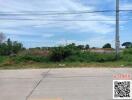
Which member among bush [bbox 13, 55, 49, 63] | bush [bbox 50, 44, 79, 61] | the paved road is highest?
bush [bbox 50, 44, 79, 61]

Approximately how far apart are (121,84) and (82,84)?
4.93 meters

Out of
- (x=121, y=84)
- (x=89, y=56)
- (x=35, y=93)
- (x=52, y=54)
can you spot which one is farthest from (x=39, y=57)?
(x=121, y=84)

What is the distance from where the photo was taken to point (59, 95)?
35.7 ft

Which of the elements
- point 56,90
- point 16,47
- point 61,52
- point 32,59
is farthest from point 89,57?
point 56,90

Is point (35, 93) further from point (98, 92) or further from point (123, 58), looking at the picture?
point (123, 58)

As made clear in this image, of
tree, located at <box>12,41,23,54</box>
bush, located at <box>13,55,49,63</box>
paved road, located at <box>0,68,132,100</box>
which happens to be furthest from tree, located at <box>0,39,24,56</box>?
paved road, located at <box>0,68,132,100</box>

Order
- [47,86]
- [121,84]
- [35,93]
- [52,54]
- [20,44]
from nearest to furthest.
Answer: [121,84], [35,93], [47,86], [52,54], [20,44]

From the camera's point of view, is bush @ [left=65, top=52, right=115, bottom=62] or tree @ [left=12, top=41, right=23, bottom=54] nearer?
bush @ [left=65, top=52, right=115, bottom=62]

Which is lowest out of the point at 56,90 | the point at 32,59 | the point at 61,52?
the point at 56,90

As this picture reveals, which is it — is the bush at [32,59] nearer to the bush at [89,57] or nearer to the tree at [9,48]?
the bush at [89,57]

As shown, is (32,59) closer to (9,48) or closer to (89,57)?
(89,57)

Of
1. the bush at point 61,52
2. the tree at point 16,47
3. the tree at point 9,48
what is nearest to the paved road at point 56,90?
the bush at point 61,52

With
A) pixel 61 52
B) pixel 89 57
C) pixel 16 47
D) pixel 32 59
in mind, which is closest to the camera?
pixel 32 59

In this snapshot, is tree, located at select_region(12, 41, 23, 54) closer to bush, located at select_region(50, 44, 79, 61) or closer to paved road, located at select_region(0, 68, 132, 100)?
bush, located at select_region(50, 44, 79, 61)
